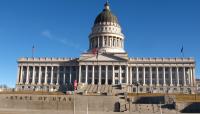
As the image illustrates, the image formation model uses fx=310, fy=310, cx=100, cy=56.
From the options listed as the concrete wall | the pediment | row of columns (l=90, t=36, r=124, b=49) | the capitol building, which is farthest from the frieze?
row of columns (l=90, t=36, r=124, b=49)

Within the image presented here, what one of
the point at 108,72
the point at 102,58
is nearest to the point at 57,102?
the point at 108,72

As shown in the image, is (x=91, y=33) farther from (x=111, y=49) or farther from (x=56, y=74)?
(x=56, y=74)

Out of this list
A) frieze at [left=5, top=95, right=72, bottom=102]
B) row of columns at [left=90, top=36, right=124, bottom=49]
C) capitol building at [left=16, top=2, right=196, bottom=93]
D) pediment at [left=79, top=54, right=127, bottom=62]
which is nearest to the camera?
frieze at [left=5, top=95, right=72, bottom=102]

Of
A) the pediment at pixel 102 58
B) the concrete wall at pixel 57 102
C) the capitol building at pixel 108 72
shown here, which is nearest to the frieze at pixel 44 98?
the concrete wall at pixel 57 102

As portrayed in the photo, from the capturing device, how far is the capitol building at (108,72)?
125375mm

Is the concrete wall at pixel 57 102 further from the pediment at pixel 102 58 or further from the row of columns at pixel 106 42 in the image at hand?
the row of columns at pixel 106 42

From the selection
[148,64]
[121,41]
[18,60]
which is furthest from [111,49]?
[18,60]

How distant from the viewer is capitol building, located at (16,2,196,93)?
125375mm

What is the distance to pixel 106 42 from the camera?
146 m

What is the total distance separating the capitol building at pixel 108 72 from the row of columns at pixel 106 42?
52.2 ft

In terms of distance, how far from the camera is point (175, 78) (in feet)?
417

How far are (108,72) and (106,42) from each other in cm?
2262

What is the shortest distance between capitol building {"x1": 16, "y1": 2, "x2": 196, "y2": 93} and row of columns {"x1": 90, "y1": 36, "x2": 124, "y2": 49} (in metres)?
15.9

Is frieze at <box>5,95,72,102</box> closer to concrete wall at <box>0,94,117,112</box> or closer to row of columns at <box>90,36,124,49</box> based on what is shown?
concrete wall at <box>0,94,117,112</box>
